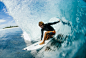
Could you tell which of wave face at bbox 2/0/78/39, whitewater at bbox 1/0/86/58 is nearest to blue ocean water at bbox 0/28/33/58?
whitewater at bbox 1/0/86/58

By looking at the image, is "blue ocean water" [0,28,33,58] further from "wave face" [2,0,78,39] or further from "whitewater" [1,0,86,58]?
"wave face" [2,0,78,39]

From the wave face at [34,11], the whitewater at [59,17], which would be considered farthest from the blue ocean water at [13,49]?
the wave face at [34,11]

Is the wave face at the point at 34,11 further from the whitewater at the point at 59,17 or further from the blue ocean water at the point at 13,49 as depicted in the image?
the blue ocean water at the point at 13,49

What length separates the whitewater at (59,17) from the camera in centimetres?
410

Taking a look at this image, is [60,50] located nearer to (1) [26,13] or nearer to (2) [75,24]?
(2) [75,24]

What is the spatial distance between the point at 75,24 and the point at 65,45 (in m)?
1.97

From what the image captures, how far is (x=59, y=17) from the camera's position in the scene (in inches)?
263

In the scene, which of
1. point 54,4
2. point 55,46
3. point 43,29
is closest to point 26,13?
point 54,4

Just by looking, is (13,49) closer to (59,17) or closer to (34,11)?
(34,11)

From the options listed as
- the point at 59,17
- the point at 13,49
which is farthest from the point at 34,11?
the point at 13,49

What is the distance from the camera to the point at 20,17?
8.30 m

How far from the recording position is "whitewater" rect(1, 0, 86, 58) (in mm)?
4102

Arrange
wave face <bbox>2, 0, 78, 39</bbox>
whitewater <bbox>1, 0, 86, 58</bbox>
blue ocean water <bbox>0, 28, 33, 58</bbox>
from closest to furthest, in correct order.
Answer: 1. whitewater <bbox>1, 0, 86, 58</bbox>
2. blue ocean water <bbox>0, 28, 33, 58</bbox>
3. wave face <bbox>2, 0, 78, 39</bbox>

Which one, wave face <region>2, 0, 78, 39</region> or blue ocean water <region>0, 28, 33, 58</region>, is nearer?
blue ocean water <region>0, 28, 33, 58</region>
